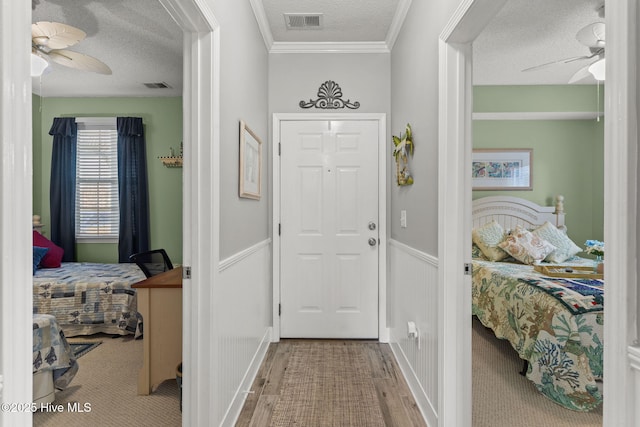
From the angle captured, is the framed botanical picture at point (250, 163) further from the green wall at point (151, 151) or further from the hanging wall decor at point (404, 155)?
the green wall at point (151, 151)

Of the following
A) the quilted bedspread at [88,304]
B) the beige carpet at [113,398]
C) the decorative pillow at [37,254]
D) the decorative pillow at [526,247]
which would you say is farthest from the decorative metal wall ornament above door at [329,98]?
the decorative pillow at [37,254]

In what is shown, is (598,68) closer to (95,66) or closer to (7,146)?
(7,146)

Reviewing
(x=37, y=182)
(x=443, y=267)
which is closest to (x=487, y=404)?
(x=443, y=267)

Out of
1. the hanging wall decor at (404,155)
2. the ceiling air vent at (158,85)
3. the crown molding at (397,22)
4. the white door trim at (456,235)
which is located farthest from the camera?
the ceiling air vent at (158,85)

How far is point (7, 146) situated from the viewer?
0.66 metres

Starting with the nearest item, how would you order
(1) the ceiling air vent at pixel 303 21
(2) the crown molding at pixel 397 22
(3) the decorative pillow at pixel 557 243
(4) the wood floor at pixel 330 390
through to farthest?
(4) the wood floor at pixel 330 390 → (2) the crown molding at pixel 397 22 → (1) the ceiling air vent at pixel 303 21 → (3) the decorative pillow at pixel 557 243

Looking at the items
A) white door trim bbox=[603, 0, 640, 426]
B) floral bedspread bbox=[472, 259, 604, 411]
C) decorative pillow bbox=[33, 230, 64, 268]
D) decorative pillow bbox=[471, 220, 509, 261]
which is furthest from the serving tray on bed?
decorative pillow bbox=[33, 230, 64, 268]

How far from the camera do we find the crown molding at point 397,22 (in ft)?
9.01

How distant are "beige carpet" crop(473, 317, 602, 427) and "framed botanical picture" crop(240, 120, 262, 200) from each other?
1.92m

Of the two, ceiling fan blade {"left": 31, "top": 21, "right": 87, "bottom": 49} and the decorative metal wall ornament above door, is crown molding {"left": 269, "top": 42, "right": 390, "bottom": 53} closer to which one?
the decorative metal wall ornament above door

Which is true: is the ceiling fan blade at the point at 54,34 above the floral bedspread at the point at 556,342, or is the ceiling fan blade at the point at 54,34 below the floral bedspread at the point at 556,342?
above

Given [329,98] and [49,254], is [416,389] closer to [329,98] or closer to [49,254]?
[329,98]

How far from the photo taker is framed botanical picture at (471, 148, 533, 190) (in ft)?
15.3

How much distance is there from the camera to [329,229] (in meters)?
3.50
